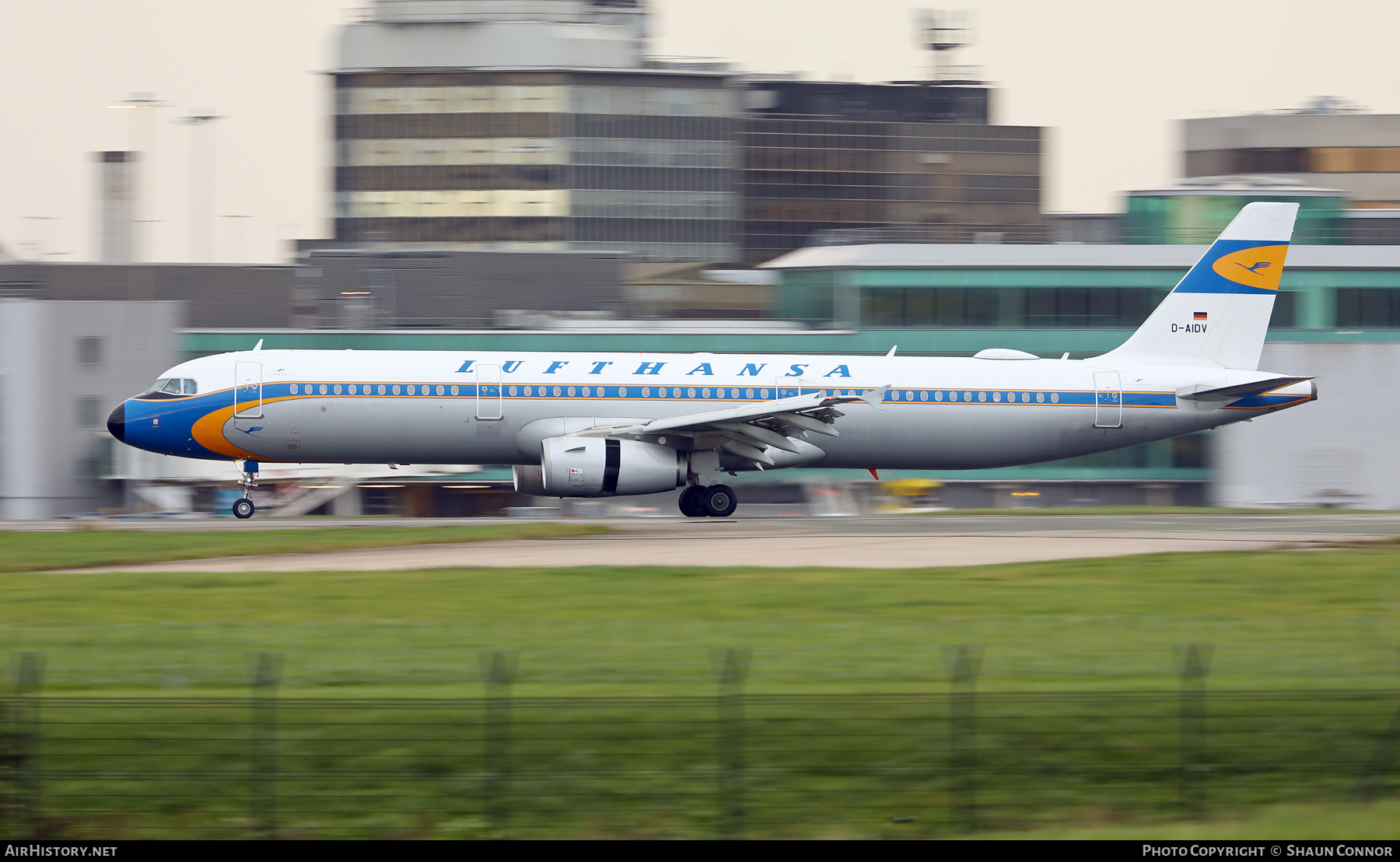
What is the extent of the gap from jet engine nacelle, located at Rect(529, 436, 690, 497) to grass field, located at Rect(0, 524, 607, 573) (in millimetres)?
1009

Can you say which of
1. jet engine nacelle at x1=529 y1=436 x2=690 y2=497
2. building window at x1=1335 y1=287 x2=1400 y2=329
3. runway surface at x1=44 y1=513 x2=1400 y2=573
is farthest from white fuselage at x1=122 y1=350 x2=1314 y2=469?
building window at x1=1335 y1=287 x2=1400 y2=329

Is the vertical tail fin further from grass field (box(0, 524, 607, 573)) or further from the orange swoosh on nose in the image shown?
the orange swoosh on nose

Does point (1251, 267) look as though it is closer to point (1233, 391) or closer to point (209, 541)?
point (1233, 391)

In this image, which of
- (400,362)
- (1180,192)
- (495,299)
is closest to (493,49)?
(495,299)

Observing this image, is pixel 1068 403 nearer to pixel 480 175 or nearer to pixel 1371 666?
pixel 1371 666

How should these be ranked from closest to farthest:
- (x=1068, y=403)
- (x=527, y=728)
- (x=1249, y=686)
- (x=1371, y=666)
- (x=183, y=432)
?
(x=527, y=728)
(x=1249, y=686)
(x=1371, y=666)
(x=183, y=432)
(x=1068, y=403)

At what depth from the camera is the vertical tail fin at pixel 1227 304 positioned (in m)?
39.6

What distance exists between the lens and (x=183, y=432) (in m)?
35.0

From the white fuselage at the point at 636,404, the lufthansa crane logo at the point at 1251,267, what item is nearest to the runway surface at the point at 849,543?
the white fuselage at the point at 636,404

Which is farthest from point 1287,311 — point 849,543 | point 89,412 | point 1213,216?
point 89,412

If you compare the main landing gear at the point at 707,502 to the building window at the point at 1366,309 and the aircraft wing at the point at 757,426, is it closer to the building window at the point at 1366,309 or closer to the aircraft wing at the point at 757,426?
the aircraft wing at the point at 757,426

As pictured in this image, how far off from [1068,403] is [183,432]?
68.6 feet

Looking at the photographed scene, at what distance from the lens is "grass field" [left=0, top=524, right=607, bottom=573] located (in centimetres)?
2686

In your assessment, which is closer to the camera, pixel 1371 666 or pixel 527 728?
pixel 527 728
